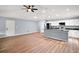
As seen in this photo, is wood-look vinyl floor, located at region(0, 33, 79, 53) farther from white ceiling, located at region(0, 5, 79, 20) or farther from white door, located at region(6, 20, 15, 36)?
white ceiling, located at region(0, 5, 79, 20)

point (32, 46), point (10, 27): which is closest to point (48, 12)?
point (32, 46)

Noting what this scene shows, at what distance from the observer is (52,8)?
7.50 ft

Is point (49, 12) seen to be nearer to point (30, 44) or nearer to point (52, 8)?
point (52, 8)

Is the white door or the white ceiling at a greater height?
the white ceiling

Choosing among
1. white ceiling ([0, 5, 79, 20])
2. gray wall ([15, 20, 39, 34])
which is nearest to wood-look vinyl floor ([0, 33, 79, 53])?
gray wall ([15, 20, 39, 34])

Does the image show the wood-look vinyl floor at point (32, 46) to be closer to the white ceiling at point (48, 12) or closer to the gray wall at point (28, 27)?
the gray wall at point (28, 27)

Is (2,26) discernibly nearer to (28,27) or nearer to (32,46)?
(28,27)

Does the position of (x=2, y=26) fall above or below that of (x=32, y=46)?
above

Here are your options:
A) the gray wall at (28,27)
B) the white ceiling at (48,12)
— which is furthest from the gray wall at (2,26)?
the gray wall at (28,27)

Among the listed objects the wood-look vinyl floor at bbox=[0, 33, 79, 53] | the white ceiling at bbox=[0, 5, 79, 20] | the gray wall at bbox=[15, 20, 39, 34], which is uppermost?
the white ceiling at bbox=[0, 5, 79, 20]

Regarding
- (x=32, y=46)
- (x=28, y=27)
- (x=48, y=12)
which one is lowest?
(x=32, y=46)

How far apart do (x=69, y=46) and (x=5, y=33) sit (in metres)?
1.92

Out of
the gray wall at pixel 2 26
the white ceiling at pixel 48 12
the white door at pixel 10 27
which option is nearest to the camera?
the white ceiling at pixel 48 12
